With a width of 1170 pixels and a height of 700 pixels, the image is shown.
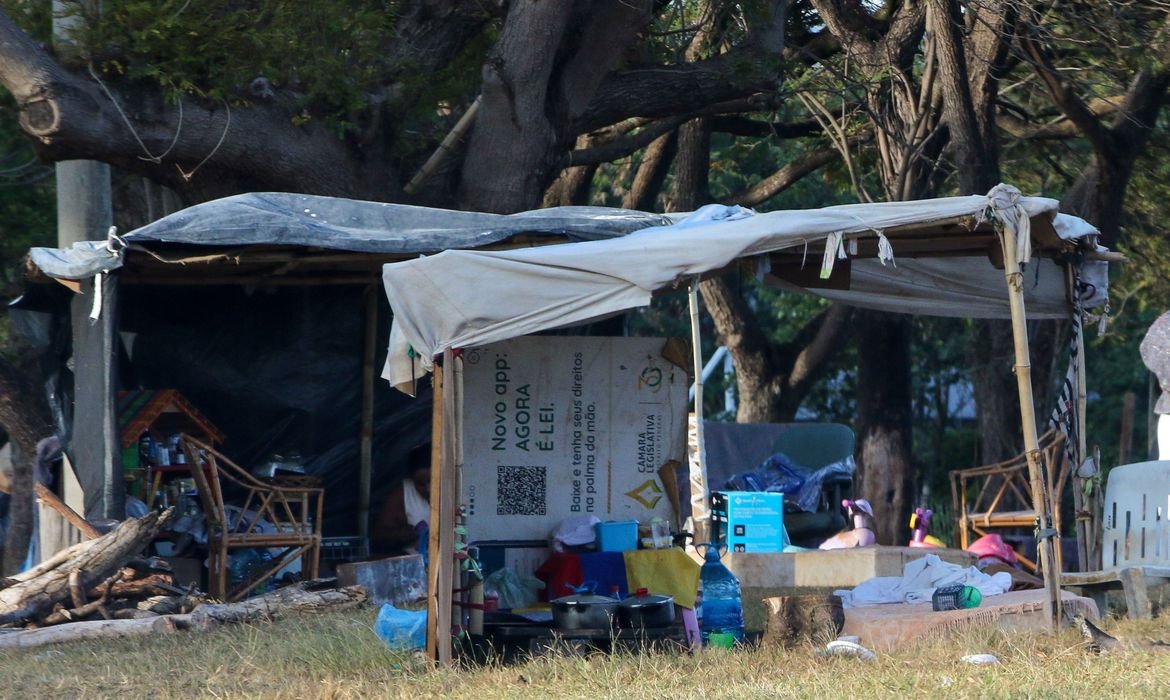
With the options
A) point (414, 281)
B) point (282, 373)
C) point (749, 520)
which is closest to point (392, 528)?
point (282, 373)

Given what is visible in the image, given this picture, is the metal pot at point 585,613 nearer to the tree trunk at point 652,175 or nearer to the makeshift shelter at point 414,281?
the makeshift shelter at point 414,281

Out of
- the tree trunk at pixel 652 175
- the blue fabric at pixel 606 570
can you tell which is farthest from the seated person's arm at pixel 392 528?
the tree trunk at pixel 652 175

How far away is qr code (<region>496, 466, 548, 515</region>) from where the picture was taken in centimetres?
846

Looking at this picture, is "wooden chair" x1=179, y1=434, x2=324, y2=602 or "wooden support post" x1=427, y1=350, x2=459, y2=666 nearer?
"wooden support post" x1=427, y1=350, x2=459, y2=666

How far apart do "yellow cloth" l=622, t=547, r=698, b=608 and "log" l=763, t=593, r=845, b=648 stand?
85 centimetres

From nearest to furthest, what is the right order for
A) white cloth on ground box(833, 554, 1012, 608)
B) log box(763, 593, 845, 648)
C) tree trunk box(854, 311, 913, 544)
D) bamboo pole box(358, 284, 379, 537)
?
log box(763, 593, 845, 648) → white cloth on ground box(833, 554, 1012, 608) → bamboo pole box(358, 284, 379, 537) → tree trunk box(854, 311, 913, 544)

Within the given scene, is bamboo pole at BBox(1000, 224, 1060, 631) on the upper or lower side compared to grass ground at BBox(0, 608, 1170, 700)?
upper

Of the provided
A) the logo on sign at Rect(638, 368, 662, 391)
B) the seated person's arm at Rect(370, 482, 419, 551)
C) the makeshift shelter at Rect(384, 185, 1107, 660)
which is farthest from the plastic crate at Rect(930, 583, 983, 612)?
the seated person's arm at Rect(370, 482, 419, 551)

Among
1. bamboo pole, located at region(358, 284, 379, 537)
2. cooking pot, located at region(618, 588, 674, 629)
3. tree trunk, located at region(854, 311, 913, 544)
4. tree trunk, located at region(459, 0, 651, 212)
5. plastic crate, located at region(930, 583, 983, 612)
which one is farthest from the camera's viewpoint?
tree trunk, located at region(854, 311, 913, 544)

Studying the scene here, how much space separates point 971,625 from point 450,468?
104 inches

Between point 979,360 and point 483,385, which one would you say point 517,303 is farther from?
point 979,360

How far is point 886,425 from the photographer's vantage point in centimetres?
1509

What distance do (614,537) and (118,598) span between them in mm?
3132

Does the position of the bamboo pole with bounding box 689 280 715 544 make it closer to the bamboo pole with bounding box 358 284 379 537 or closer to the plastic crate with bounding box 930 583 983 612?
the plastic crate with bounding box 930 583 983 612
